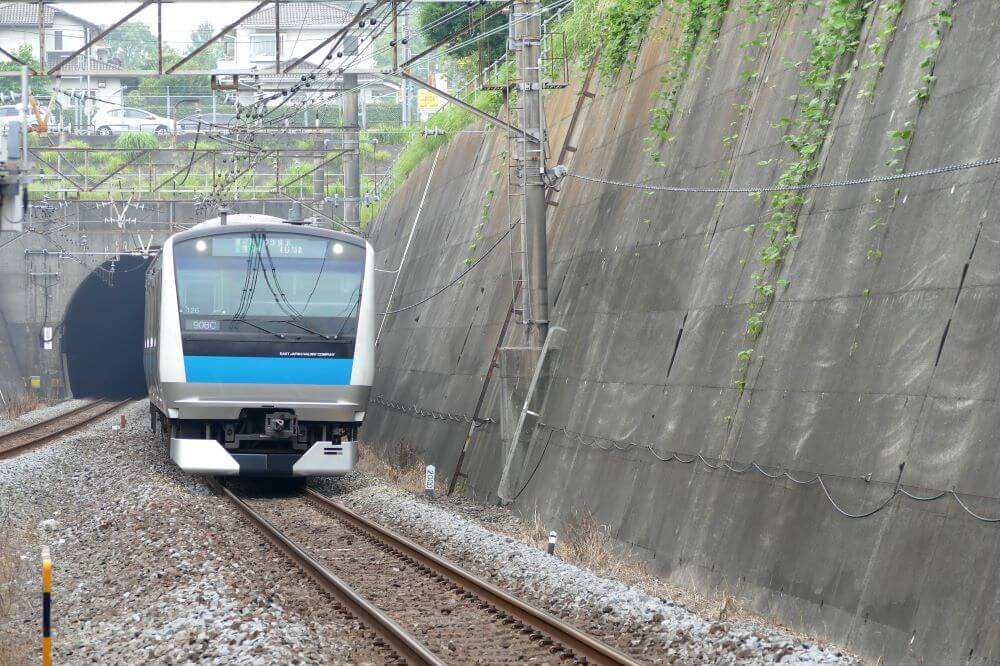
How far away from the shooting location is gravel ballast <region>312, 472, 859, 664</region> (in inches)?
319

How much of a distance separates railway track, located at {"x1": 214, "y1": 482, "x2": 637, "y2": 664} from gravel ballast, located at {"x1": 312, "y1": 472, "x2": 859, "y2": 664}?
0.40m

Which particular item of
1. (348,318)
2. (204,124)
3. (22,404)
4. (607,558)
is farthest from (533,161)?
(22,404)

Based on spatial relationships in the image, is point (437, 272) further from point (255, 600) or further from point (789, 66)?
point (255, 600)

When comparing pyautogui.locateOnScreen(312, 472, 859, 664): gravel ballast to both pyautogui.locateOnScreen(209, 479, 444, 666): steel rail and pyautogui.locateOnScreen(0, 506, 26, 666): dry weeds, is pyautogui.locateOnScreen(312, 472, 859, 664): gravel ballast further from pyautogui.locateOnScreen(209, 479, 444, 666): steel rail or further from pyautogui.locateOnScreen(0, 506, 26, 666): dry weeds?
pyautogui.locateOnScreen(0, 506, 26, 666): dry weeds

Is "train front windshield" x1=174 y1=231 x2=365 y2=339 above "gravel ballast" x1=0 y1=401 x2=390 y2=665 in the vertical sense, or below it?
above

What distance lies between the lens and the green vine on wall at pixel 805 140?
11.3 meters

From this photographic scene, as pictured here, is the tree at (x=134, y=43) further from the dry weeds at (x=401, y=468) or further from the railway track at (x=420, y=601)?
the railway track at (x=420, y=601)

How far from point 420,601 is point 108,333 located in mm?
42548

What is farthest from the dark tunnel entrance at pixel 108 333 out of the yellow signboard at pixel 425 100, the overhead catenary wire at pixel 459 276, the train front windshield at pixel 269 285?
the train front windshield at pixel 269 285

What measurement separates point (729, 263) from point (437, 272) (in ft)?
49.0

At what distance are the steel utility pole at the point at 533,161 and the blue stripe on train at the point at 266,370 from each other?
2.88m

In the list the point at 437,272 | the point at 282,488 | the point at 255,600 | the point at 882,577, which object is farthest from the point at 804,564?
the point at 437,272

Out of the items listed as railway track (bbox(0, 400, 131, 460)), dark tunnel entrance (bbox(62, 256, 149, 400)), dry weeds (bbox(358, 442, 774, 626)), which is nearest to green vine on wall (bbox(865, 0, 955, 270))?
dry weeds (bbox(358, 442, 774, 626))

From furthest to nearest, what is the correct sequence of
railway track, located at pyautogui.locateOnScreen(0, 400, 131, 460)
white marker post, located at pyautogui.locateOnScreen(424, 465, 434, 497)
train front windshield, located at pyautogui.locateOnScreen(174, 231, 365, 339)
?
railway track, located at pyautogui.locateOnScreen(0, 400, 131, 460) → white marker post, located at pyautogui.locateOnScreen(424, 465, 434, 497) → train front windshield, located at pyautogui.locateOnScreen(174, 231, 365, 339)
